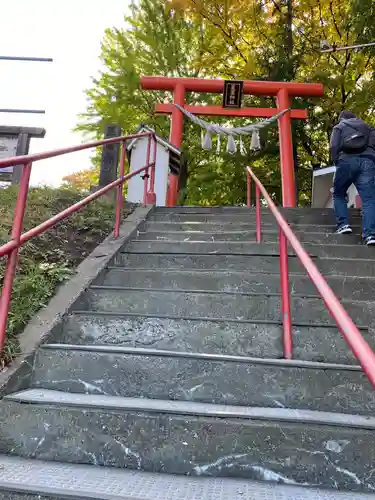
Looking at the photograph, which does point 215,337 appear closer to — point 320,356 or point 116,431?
point 320,356

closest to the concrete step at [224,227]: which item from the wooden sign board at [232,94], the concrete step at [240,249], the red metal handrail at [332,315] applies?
the concrete step at [240,249]

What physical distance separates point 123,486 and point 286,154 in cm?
893

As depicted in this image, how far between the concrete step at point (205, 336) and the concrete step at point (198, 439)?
53 cm

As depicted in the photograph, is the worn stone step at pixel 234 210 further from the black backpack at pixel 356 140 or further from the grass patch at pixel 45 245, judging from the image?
the black backpack at pixel 356 140

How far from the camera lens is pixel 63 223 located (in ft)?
14.0

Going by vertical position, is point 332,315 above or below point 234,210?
below

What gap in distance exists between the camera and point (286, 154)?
958cm

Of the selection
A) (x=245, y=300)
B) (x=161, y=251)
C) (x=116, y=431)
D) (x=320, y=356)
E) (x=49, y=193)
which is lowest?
(x=116, y=431)

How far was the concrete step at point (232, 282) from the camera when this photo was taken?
312cm

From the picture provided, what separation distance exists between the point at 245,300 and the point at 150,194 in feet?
11.1

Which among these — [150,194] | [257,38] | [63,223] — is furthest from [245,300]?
[257,38]

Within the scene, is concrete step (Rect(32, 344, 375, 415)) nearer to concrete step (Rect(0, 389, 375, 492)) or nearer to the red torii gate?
concrete step (Rect(0, 389, 375, 492))

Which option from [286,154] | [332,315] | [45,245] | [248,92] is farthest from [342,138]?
[248,92]

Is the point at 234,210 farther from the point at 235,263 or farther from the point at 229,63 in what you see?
the point at 229,63
